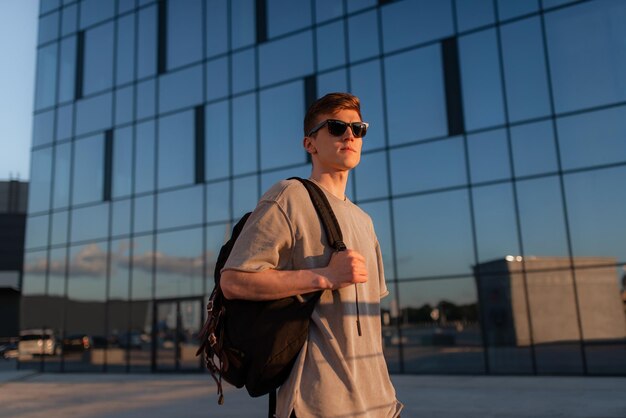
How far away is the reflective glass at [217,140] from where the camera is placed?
65.4 ft

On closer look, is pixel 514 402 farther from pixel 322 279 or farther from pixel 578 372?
pixel 322 279

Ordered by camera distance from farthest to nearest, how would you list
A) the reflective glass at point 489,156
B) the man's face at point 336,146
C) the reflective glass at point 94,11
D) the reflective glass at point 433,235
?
1. the reflective glass at point 94,11
2. the reflective glass at point 433,235
3. the reflective glass at point 489,156
4. the man's face at point 336,146

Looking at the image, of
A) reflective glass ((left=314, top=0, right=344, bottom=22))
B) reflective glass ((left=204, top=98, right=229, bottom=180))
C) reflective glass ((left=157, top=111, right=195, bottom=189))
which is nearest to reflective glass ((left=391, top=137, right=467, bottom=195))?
reflective glass ((left=314, top=0, right=344, bottom=22))

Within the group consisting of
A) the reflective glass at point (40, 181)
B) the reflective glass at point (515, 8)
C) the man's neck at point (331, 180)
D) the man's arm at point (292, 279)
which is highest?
the reflective glass at point (515, 8)

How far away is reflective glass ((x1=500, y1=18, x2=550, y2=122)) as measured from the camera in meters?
15.2

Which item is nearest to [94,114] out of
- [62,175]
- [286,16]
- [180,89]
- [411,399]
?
[62,175]

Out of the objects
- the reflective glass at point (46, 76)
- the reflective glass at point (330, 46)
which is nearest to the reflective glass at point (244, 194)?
the reflective glass at point (330, 46)

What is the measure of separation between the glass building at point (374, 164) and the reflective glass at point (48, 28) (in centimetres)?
16

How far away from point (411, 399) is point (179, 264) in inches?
460

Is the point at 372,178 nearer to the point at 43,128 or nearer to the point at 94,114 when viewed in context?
the point at 94,114

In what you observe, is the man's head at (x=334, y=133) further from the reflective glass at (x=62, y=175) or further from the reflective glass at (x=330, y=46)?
the reflective glass at (x=62, y=175)

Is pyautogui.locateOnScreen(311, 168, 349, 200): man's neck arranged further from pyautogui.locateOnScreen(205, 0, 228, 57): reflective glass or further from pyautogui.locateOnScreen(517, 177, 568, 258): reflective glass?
pyautogui.locateOnScreen(205, 0, 228, 57): reflective glass

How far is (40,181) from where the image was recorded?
23.9 meters

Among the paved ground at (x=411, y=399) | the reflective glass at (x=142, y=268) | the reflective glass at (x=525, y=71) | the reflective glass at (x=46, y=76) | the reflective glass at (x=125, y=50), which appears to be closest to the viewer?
the paved ground at (x=411, y=399)
